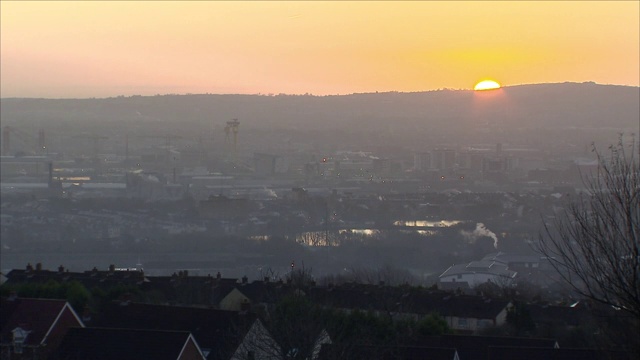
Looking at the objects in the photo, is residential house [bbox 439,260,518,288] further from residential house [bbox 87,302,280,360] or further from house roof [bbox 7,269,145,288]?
residential house [bbox 87,302,280,360]

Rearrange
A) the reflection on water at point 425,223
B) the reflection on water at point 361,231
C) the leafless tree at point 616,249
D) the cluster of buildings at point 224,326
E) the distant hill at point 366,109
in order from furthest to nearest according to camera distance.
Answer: the distant hill at point 366,109 < the reflection on water at point 425,223 < the reflection on water at point 361,231 < the cluster of buildings at point 224,326 < the leafless tree at point 616,249

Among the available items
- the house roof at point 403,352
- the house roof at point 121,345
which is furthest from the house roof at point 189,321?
the house roof at point 403,352

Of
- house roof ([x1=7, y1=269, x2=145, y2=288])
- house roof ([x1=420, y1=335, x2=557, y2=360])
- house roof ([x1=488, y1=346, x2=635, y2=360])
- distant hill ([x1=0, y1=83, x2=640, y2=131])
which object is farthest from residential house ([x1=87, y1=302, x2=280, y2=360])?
distant hill ([x1=0, y1=83, x2=640, y2=131])

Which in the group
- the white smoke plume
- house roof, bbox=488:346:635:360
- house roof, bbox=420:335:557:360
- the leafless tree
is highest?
the leafless tree

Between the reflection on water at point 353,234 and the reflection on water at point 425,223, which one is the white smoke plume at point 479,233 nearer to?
the reflection on water at point 353,234

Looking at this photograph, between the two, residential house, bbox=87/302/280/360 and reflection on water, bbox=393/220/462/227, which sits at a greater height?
residential house, bbox=87/302/280/360

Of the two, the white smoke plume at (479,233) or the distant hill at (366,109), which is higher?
the distant hill at (366,109)

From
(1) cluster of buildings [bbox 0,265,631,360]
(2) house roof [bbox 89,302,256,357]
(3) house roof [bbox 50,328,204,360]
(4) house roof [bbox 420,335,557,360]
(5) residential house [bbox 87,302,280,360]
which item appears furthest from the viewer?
(4) house roof [bbox 420,335,557,360]
